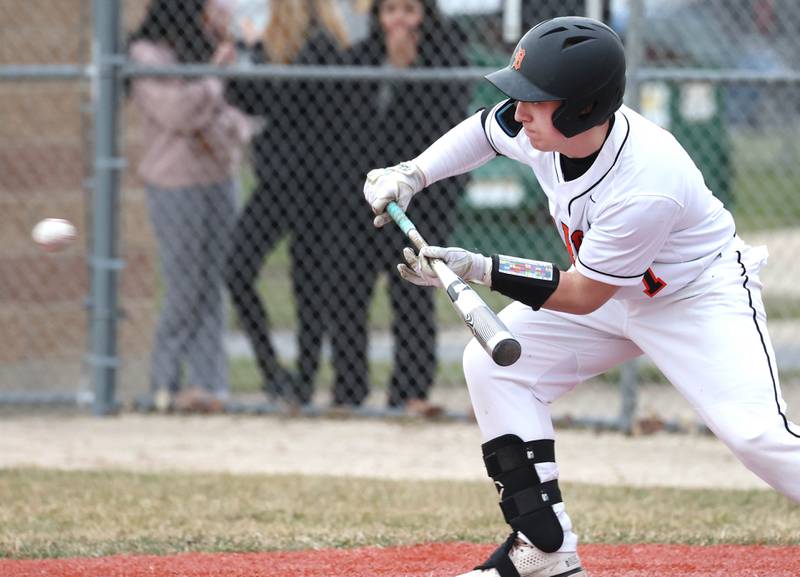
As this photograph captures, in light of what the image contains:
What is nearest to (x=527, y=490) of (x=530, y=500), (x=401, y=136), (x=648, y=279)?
(x=530, y=500)

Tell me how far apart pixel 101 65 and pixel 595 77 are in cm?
381

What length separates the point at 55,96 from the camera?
6980 millimetres

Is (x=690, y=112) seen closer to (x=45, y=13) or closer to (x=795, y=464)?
(x=45, y=13)

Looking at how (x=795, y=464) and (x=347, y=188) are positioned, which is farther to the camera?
(x=347, y=188)

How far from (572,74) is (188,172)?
3.61 meters

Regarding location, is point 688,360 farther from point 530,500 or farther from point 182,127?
point 182,127

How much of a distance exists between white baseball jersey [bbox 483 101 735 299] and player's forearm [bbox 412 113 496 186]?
195 mm

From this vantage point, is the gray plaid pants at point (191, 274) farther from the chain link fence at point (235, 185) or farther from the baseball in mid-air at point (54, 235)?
the baseball in mid-air at point (54, 235)

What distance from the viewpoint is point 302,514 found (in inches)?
185

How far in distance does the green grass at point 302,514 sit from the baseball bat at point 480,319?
4.24 feet

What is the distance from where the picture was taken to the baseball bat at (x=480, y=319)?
312 centimetres

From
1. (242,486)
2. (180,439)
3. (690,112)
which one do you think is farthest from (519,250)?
(242,486)

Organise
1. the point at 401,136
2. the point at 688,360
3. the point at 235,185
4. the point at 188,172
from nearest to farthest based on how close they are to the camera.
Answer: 1. the point at 688,360
2. the point at 401,136
3. the point at 188,172
4. the point at 235,185

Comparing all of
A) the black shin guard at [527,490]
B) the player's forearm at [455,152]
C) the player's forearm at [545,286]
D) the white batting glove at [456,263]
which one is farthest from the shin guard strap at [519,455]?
the player's forearm at [455,152]
